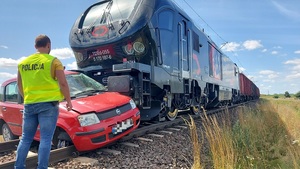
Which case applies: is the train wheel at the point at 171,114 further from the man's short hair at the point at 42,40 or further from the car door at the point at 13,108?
the man's short hair at the point at 42,40

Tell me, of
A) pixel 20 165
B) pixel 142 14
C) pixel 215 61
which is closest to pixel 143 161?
pixel 20 165

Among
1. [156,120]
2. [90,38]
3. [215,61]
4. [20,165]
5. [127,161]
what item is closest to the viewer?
[20,165]

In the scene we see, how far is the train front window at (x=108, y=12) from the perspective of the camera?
6.45m

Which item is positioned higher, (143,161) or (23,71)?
(23,71)

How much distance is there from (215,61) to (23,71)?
10.7 metres

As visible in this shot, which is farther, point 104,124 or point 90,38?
point 90,38

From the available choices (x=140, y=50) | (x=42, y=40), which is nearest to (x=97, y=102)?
(x=42, y=40)

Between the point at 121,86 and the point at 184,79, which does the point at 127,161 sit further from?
the point at 184,79

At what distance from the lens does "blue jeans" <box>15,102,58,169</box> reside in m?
3.04

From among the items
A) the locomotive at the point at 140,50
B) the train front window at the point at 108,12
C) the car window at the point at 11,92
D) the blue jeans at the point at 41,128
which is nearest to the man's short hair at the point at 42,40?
the blue jeans at the point at 41,128

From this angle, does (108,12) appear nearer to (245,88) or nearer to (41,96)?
(41,96)

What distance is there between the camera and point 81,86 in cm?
535

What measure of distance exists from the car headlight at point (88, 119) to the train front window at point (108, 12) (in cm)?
292

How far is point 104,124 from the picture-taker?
4.21m
